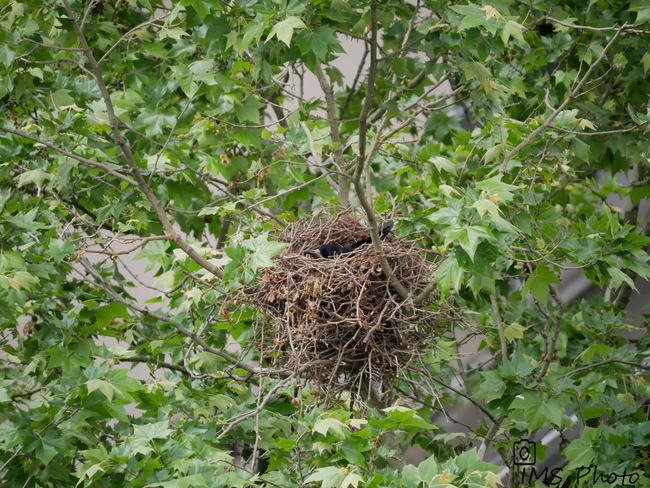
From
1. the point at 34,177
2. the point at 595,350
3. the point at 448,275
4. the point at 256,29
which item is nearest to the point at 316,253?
the point at 448,275

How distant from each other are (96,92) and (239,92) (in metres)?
0.77

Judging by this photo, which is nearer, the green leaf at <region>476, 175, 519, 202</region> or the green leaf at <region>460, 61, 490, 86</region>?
the green leaf at <region>476, 175, 519, 202</region>

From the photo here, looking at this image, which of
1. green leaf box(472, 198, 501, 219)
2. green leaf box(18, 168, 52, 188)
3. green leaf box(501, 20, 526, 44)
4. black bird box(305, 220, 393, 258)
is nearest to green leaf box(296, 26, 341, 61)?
green leaf box(501, 20, 526, 44)

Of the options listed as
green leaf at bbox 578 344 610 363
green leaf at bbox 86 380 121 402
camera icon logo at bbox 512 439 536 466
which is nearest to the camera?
green leaf at bbox 86 380 121 402

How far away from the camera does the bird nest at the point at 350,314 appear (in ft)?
7.80

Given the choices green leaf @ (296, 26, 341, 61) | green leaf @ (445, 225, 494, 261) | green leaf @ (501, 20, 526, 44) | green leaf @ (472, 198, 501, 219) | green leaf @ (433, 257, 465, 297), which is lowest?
green leaf @ (433, 257, 465, 297)

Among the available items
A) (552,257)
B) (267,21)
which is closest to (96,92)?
(267,21)

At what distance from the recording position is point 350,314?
2412 millimetres

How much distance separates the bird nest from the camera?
7.80 ft

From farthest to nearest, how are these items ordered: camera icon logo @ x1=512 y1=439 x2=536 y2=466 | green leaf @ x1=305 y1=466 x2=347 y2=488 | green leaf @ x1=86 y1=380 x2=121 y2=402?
1. camera icon logo @ x1=512 y1=439 x2=536 y2=466
2. green leaf @ x1=86 y1=380 x2=121 y2=402
3. green leaf @ x1=305 y1=466 x2=347 y2=488

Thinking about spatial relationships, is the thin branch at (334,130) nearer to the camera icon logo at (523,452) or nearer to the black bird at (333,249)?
the black bird at (333,249)

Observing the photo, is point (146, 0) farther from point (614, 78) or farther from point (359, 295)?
point (614, 78)

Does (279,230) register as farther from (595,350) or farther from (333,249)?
(595,350)

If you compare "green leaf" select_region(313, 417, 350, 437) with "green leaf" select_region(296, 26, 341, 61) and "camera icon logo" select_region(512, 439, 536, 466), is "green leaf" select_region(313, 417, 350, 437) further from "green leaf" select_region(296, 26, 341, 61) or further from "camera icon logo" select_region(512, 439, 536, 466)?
"camera icon logo" select_region(512, 439, 536, 466)
